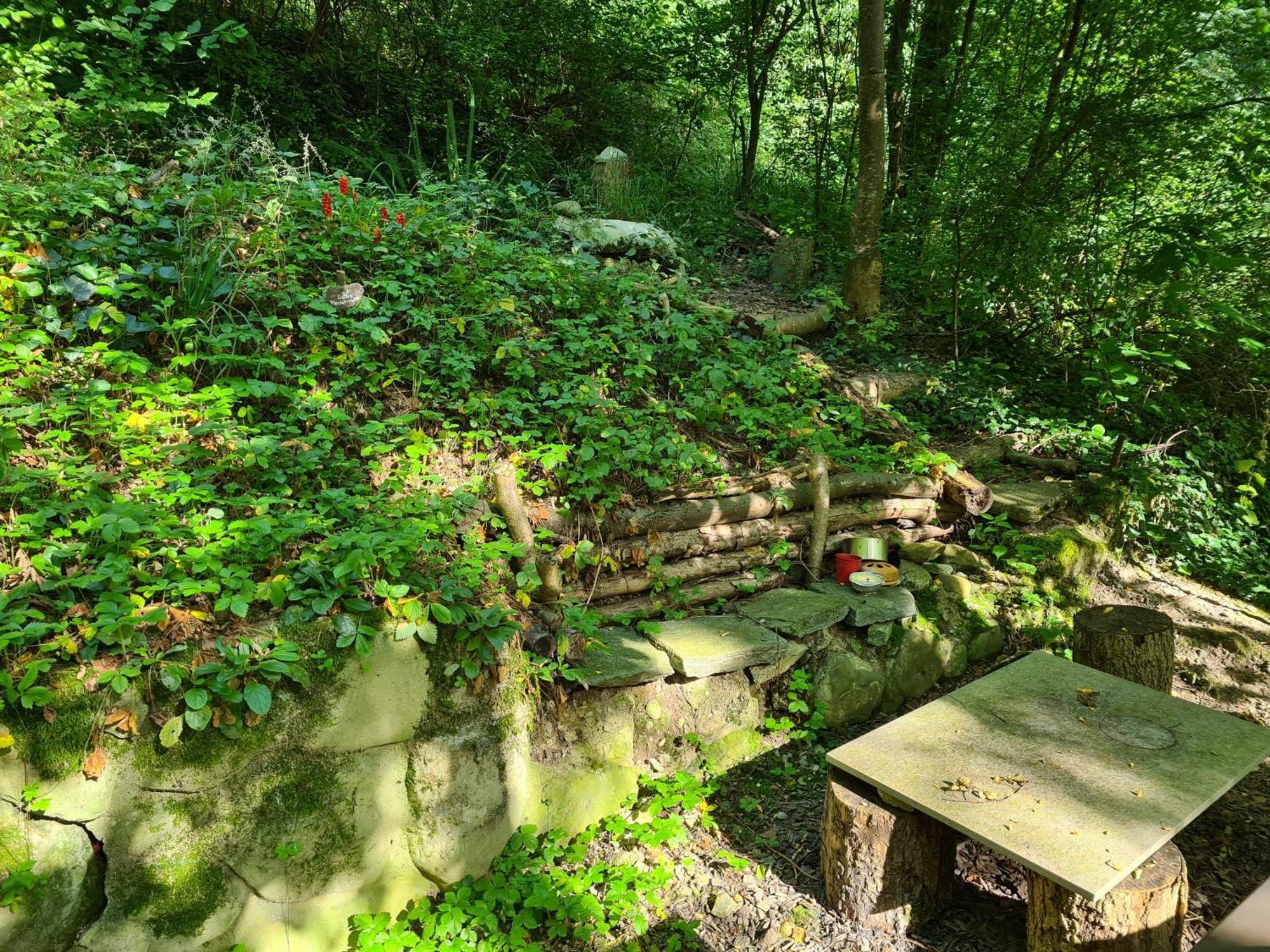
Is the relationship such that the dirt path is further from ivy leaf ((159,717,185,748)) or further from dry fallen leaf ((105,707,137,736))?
dry fallen leaf ((105,707,137,736))

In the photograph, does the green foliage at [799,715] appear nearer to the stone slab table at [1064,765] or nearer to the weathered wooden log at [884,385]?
the stone slab table at [1064,765]

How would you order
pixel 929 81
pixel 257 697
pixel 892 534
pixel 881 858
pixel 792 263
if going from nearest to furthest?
pixel 257 697 < pixel 881 858 < pixel 892 534 < pixel 792 263 < pixel 929 81

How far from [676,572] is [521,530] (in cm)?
106

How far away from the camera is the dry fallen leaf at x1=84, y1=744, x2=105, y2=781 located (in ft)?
8.13

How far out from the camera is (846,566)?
4883 millimetres

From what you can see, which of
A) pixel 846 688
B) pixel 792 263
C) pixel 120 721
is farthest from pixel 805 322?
pixel 120 721

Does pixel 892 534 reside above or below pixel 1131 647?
above

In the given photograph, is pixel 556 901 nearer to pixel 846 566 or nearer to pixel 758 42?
pixel 846 566

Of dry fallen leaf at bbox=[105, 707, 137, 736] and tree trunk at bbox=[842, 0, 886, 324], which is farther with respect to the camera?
tree trunk at bbox=[842, 0, 886, 324]

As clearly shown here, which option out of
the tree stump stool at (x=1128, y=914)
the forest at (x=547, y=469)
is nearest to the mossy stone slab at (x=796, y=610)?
the forest at (x=547, y=469)

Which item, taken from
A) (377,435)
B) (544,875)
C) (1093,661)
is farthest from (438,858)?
(1093,661)

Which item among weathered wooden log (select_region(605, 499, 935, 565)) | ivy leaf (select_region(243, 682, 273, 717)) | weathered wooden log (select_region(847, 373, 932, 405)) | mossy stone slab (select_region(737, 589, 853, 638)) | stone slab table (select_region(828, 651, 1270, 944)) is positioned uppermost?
weathered wooden log (select_region(847, 373, 932, 405))

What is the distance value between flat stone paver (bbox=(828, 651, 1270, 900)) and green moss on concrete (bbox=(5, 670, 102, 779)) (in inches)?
107

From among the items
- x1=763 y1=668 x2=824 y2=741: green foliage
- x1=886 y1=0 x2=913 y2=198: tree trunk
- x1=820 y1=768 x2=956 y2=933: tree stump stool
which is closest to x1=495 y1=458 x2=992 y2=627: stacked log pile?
x1=763 y1=668 x2=824 y2=741: green foliage
